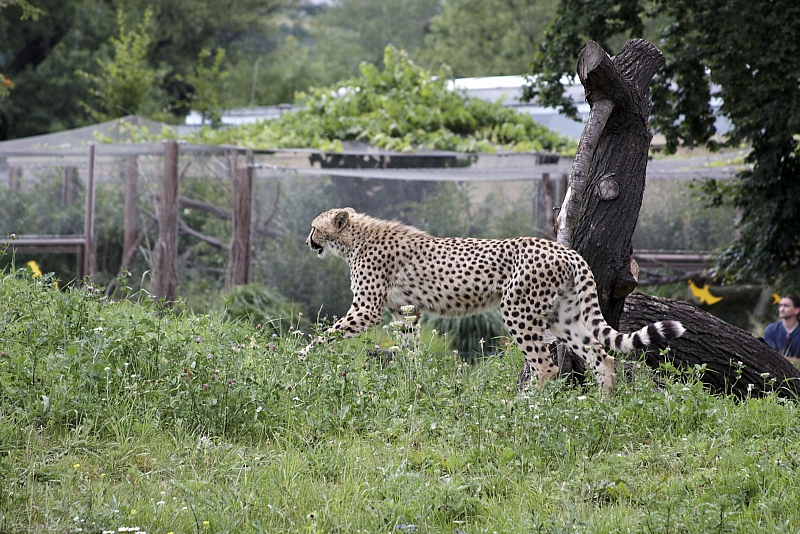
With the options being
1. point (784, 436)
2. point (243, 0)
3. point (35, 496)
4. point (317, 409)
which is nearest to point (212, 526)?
point (35, 496)

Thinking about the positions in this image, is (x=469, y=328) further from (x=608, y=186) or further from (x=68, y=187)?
(x=68, y=187)

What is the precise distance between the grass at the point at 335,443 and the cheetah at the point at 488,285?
0.29m

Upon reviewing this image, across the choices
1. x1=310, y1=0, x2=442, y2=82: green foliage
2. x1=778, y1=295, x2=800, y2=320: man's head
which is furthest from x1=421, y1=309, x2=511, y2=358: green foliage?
x1=310, y1=0, x2=442, y2=82: green foliage

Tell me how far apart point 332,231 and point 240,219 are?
12.9 feet

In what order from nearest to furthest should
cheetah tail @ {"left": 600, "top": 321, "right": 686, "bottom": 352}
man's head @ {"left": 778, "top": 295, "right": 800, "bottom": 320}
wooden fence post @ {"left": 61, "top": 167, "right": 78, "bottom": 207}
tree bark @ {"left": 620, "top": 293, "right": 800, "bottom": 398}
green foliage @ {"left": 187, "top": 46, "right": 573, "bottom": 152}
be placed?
cheetah tail @ {"left": 600, "top": 321, "right": 686, "bottom": 352} → tree bark @ {"left": 620, "top": 293, "right": 800, "bottom": 398} → man's head @ {"left": 778, "top": 295, "right": 800, "bottom": 320} → green foliage @ {"left": 187, "top": 46, "right": 573, "bottom": 152} → wooden fence post @ {"left": 61, "top": 167, "right": 78, "bottom": 207}

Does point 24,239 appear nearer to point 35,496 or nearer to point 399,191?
point 399,191

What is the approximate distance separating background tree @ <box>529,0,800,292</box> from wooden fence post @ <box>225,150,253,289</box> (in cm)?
326

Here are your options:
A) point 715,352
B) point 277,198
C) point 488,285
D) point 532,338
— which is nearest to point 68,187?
point 277,198

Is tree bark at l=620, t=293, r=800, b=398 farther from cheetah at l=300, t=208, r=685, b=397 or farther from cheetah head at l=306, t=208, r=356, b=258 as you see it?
cheetah head at l=306, t=208, r=356, b=258

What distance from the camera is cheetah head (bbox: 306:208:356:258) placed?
562 centimetres

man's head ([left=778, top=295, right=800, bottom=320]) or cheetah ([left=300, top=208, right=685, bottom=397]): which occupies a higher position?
cheetah ([left=300, top=208, right=685, bottom=397])

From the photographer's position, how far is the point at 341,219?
5.63m

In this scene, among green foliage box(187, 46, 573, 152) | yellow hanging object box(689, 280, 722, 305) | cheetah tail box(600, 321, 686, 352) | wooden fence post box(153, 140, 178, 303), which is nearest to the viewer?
cheetah tail box(600, 321, 686, 352)

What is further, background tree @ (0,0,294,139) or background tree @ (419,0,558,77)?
background tree @ (419,0,558,77)
